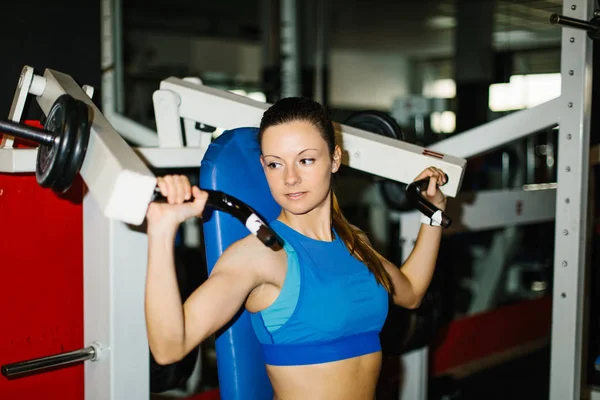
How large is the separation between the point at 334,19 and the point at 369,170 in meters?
Answer: 9.06

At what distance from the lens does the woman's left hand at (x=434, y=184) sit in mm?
1673

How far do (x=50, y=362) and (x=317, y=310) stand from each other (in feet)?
1.84

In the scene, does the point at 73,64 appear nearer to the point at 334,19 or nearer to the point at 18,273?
the point at 18,273

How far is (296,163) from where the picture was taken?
1338mm

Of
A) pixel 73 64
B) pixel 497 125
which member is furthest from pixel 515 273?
pixel 73 64

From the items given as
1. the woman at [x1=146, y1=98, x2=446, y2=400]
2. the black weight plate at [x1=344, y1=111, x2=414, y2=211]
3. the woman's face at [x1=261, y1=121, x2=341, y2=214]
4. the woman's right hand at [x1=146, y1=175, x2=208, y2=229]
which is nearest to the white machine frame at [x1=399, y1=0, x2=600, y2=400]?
the black weight plate at [x1=344, y1=111, x2=414, y2=211]

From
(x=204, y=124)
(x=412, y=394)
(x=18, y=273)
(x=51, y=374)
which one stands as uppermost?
(x=204, y=124)

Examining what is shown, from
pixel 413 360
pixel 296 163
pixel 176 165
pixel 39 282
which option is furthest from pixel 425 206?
pixel 413 360

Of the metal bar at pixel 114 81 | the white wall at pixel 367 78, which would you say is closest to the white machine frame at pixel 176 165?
the metal bar at pixel 114 81

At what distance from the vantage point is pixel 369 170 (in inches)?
69.0

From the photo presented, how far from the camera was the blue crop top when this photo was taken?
1330 millimetres

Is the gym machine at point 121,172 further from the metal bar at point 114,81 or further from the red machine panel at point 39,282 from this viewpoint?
the metal bar at point 114,81

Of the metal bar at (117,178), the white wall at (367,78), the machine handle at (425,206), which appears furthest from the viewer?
the white wall at (367,78)

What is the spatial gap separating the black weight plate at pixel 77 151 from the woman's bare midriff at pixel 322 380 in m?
0.60
